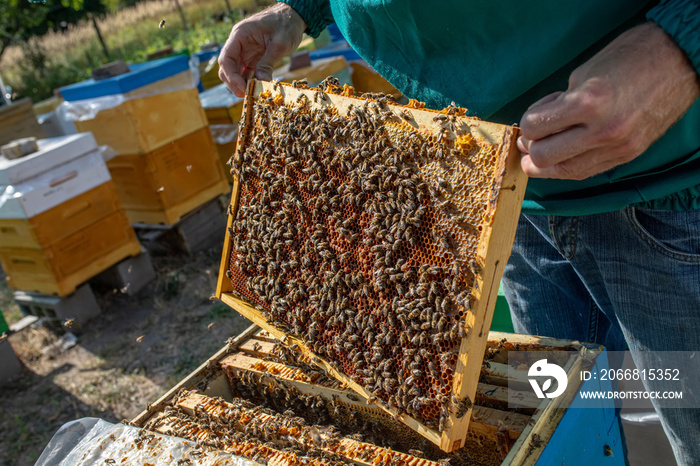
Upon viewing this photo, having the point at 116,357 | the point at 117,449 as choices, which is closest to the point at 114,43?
the point at 116,357

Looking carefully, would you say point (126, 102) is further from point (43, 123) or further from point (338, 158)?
point (338, 158)

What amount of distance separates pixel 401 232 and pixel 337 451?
2.90ft

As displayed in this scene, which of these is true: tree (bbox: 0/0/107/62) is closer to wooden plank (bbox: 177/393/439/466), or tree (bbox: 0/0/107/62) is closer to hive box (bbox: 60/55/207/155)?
hive box (bbox: 60/55/207/155)

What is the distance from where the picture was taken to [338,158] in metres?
2.13

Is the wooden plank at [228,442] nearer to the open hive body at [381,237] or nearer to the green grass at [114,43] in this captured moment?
the open hive body at [381,237]

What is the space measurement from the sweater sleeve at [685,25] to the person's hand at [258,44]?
1.85m

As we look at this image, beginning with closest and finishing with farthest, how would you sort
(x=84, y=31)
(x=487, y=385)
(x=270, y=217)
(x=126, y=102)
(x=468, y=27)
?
(x=468, y=27) → (x=487, y=385) → (x=270, y=217) → (x=126, y=102) → (x=84, y=31)

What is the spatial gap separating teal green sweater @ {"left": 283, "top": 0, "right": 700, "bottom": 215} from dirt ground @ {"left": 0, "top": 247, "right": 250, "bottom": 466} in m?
4.11

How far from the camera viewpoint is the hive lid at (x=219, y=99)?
23.8ft

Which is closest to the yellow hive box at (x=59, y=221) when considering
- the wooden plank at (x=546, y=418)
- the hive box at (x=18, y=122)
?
the hive box at (x=18, y=122)

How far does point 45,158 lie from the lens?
5496 millimetres

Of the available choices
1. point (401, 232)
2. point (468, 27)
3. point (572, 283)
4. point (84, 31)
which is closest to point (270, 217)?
point (401, 232)

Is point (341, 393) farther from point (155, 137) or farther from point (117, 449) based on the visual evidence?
point (155, 137)

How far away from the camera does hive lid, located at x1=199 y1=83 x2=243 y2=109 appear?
7245 mm
